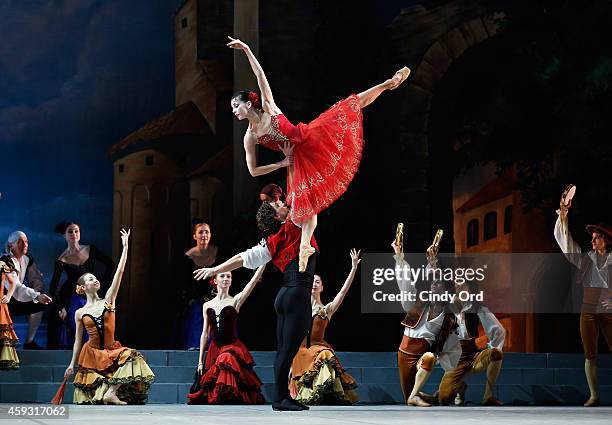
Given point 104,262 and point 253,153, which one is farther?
point 104,262

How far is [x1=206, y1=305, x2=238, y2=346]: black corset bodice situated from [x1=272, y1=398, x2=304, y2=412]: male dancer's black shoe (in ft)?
10.9

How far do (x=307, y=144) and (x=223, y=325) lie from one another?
3597mm

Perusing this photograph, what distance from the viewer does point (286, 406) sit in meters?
5.56

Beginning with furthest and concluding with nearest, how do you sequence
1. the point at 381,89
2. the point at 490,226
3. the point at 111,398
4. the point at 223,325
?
the point at 490,226, the point at 223,325, the point at 111,398, the point at 381,89

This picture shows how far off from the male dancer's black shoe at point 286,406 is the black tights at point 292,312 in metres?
0.10

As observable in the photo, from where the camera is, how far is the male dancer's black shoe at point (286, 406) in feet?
18.2

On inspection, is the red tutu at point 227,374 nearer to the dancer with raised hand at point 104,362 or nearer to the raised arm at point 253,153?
the dancer with raised hand at point 104,362

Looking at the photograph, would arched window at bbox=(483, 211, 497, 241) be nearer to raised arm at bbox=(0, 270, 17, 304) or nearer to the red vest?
raised arm at bbox=(0, 270, 17, 304)

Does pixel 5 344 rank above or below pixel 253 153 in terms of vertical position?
below

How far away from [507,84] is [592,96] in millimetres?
1520

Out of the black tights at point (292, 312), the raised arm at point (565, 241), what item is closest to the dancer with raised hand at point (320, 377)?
the raised arm at point (565, 241)


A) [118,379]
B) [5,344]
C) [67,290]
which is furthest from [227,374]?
[67,290]

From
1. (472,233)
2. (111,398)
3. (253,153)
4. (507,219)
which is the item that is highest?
(507,219)

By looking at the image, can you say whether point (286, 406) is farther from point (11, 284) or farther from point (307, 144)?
point (11, 284)
